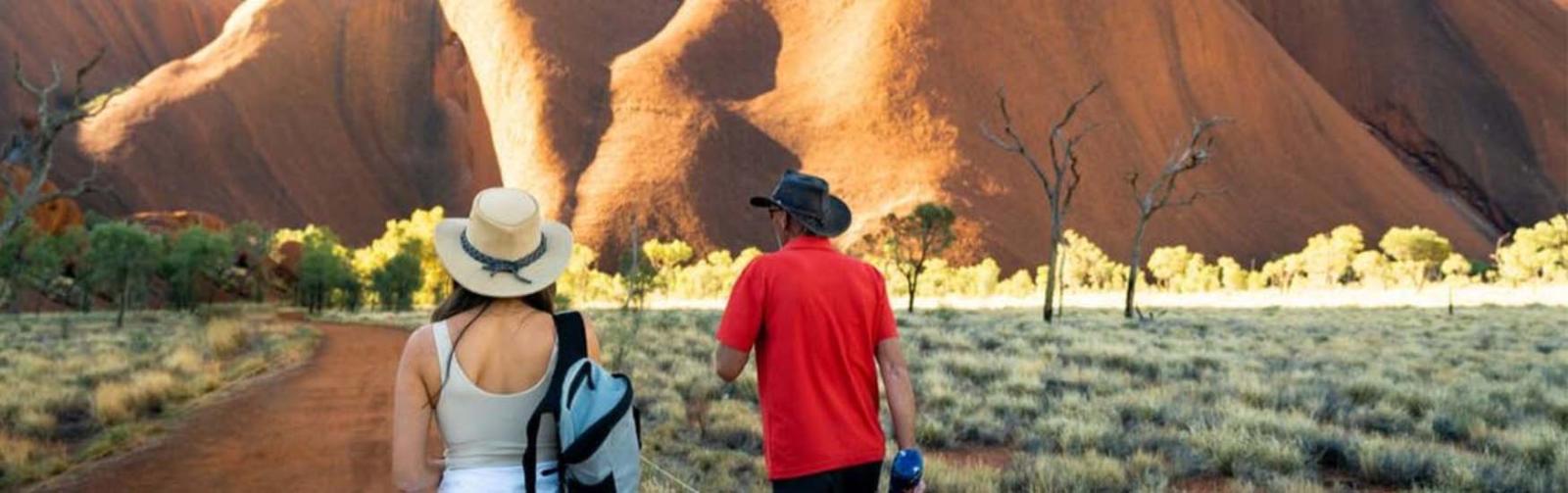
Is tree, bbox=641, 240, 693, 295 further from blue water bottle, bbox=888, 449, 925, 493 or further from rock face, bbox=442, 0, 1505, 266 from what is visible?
blue water bottle, bbox=888, 449, 925, 493

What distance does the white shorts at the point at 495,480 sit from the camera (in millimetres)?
3168

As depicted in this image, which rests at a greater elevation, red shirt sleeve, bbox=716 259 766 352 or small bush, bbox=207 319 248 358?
red shirt sleeve, bbox=716 259 766 352

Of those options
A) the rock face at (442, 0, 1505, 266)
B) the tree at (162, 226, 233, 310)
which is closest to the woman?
the tree at (162, 226, 233, 310)

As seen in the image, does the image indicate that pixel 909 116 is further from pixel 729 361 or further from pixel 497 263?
pixel 497 263

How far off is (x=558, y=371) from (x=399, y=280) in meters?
59.7

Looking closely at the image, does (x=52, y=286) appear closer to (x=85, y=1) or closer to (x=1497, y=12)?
(x=85, y=1)

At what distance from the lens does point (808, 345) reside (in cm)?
400

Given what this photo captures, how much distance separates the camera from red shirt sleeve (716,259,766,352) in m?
4.02

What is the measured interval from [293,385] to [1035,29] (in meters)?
70.4

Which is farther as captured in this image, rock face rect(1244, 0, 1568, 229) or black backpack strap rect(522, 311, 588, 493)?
rock face rect(1244, 0, 1568, 229)

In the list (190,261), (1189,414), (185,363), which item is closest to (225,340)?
(185,363)

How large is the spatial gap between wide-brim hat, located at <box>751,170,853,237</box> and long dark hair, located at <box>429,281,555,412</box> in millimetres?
1015

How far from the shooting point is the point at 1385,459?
27.8ft

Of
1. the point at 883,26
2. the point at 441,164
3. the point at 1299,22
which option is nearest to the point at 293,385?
the point at 883,26
